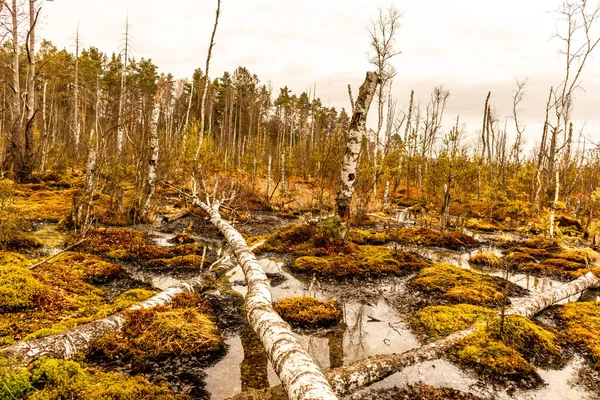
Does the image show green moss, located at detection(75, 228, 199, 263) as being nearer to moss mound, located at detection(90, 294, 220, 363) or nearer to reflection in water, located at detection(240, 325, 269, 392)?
moss mound, located at detection(90, 294, 220, 363)

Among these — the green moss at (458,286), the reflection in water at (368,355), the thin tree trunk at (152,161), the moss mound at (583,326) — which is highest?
the thin tree trunk at (152,161)

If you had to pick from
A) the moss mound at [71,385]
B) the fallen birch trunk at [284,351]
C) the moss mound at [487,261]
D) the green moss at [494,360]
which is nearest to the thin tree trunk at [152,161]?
the fallen birch trunk at [284,351]

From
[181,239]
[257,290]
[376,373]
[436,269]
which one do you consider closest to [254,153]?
[181,239]

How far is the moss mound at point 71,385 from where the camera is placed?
2.61 m

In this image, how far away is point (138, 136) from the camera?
424 inches

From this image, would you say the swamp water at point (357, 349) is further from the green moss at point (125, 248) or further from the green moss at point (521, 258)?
the green moss at point (521, 258)

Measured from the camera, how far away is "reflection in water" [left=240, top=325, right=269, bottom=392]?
11.5 ft

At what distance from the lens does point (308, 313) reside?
5105 millimetres

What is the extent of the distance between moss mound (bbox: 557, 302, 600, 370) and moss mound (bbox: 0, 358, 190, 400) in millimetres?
5513

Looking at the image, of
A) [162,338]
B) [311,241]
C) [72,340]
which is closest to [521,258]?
[311,241]

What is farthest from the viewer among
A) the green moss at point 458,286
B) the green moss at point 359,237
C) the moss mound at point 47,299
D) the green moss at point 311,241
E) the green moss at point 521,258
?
the green moss at point 359,237

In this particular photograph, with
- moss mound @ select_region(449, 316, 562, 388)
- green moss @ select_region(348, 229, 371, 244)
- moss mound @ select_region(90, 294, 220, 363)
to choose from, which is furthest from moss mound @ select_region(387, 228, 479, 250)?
moss mound @ select_region(90, 294, 220, 363)

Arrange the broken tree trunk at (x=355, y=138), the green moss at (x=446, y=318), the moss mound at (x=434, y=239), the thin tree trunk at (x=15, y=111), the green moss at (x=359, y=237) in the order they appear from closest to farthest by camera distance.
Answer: the green moss at (x=446, y=318)
the broken tree trunk at (x=355, y=138)
the green moss at (x=359, y=237)
the moss mound at (x=434, y=239)
the thin tree trunk at (x=15, y=111)

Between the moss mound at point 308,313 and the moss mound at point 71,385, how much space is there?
7.22 ft
